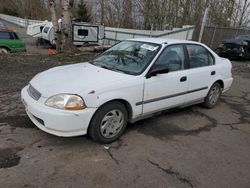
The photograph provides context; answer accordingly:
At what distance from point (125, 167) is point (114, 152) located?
0.37m

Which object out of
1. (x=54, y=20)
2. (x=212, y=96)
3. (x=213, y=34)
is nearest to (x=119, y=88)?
(x=212, y=96)

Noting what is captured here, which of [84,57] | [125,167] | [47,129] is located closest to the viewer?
[125,167]

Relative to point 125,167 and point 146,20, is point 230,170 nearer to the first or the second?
point 125,167

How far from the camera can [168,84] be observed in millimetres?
4008

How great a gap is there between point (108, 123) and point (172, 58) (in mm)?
1667

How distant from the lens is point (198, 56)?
15.5 feet

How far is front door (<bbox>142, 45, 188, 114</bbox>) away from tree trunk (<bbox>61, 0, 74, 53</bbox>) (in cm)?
729

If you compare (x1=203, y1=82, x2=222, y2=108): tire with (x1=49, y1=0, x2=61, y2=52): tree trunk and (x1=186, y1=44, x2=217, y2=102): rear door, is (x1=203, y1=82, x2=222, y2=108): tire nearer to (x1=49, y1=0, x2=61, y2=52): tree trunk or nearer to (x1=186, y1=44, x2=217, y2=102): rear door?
(x1=186, y1=44, x2=217, y2=102): rear door

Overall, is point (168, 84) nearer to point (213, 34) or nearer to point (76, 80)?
point (76, 80)

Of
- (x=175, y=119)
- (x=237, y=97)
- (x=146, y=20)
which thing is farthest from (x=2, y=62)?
(x=146, y=20)

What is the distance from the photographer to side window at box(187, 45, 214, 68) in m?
4.54

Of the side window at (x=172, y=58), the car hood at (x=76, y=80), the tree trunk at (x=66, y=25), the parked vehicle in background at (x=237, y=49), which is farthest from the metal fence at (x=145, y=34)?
the car hood at (x=76, y=80)

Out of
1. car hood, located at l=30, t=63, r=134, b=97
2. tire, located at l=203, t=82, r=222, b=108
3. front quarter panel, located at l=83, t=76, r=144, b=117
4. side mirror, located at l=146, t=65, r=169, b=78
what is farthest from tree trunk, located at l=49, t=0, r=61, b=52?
front quarter panel, located at l=83, t=76, r=144, b=117

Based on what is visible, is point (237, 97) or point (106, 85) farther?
point (237, 97)
